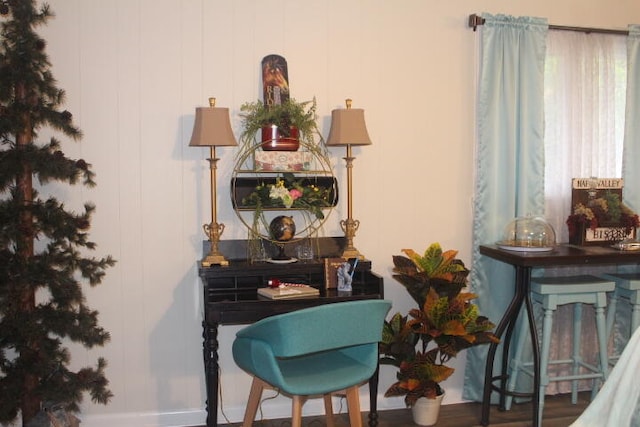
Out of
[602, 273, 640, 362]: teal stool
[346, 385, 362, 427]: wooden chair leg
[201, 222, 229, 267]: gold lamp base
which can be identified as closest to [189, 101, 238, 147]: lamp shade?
[201, 222, 229, 267]: gold lamp base

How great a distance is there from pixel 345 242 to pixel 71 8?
1.82m

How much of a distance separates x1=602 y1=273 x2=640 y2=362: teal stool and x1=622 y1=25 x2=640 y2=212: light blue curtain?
47 centimetres

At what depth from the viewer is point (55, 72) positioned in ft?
9.92

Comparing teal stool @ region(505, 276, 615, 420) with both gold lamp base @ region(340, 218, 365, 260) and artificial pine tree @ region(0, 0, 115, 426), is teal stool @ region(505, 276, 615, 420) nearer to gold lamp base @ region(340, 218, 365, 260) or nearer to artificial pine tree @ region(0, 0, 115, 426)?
gold lamp base @ region(340, 218, 365, 260)

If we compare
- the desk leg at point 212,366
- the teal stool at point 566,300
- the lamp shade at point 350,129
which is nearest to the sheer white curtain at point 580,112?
the teal stool at point 566,300

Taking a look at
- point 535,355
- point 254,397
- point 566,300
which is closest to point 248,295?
point 254,397

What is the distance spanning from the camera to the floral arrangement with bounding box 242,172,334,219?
3.01 m

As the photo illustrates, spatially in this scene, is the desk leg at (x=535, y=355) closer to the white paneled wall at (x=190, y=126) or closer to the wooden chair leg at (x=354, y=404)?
the white paneled wall at (x=190, y=126)

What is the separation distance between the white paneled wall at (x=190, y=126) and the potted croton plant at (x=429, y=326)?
349 mm

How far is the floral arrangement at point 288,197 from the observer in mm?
3014

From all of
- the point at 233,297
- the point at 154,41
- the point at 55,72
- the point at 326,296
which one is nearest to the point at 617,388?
the point at 326,296

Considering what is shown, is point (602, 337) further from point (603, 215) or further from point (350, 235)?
point (350, 235)

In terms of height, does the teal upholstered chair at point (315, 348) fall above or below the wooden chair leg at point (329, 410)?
above

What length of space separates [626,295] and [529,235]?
653 millimetres
